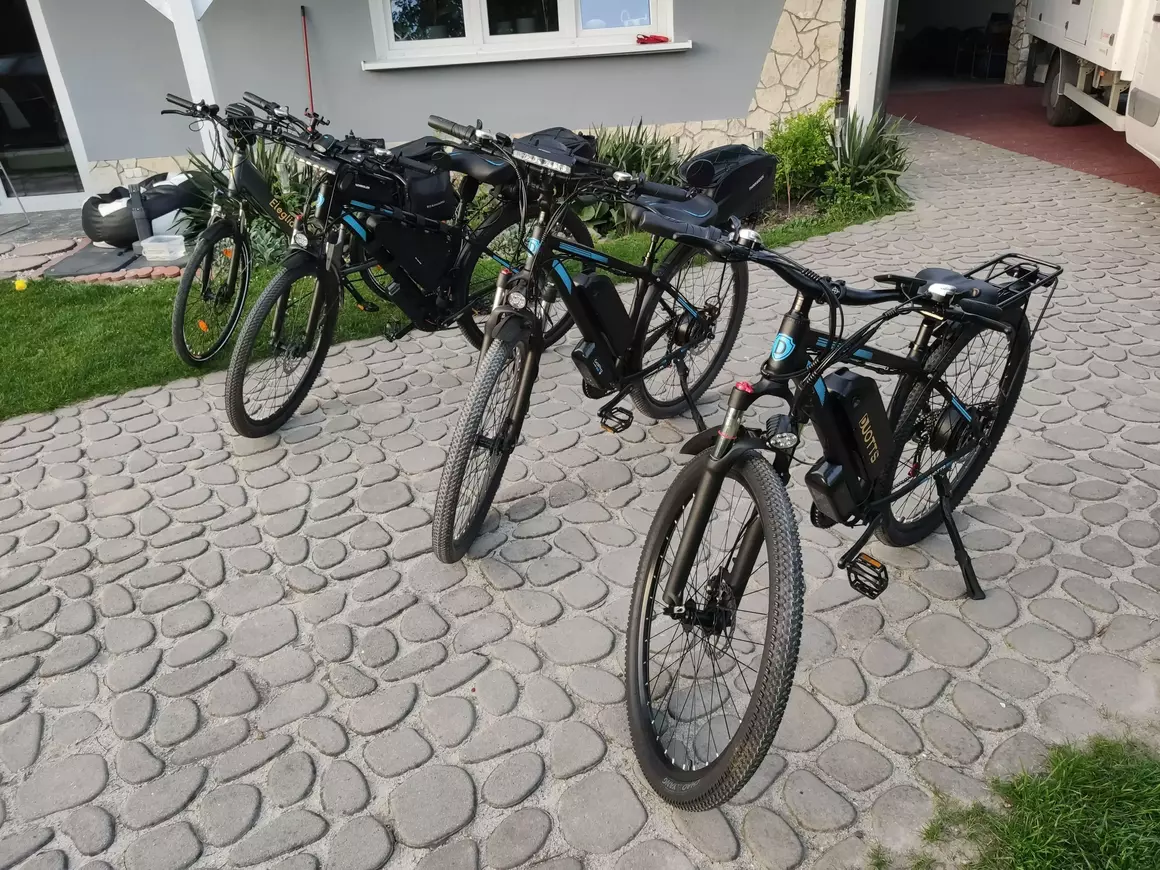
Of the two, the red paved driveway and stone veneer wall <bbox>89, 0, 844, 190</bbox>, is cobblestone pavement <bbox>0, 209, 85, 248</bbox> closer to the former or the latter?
stone veneer wall <bbox>89, 0, 844, 190</bbox>

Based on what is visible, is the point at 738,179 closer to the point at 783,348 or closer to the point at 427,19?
the point at 783,348

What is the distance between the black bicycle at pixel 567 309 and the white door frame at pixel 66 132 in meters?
7.01

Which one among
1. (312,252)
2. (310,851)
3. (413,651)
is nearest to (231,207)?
(312,252)

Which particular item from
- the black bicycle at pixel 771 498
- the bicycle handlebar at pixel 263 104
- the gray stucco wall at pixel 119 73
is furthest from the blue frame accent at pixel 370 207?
the gray stucco wall at pixel 119 73

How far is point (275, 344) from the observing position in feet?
13.7

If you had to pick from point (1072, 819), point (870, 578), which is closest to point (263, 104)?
point (870, 578)

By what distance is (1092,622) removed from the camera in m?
2.93

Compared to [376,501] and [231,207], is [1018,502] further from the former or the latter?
[231,207]

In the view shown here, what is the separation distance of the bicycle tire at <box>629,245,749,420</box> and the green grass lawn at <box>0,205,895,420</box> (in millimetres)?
1573

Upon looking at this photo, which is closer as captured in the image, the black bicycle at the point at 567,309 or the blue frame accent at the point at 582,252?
the black bicycle at the point at 567,309

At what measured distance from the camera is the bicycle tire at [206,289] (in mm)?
4676

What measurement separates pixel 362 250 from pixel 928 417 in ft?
8.90

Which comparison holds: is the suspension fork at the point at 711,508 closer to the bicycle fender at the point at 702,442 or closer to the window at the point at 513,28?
the bicycle fender at the point at 702,442

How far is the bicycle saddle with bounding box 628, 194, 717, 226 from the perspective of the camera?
2496 millimetres
